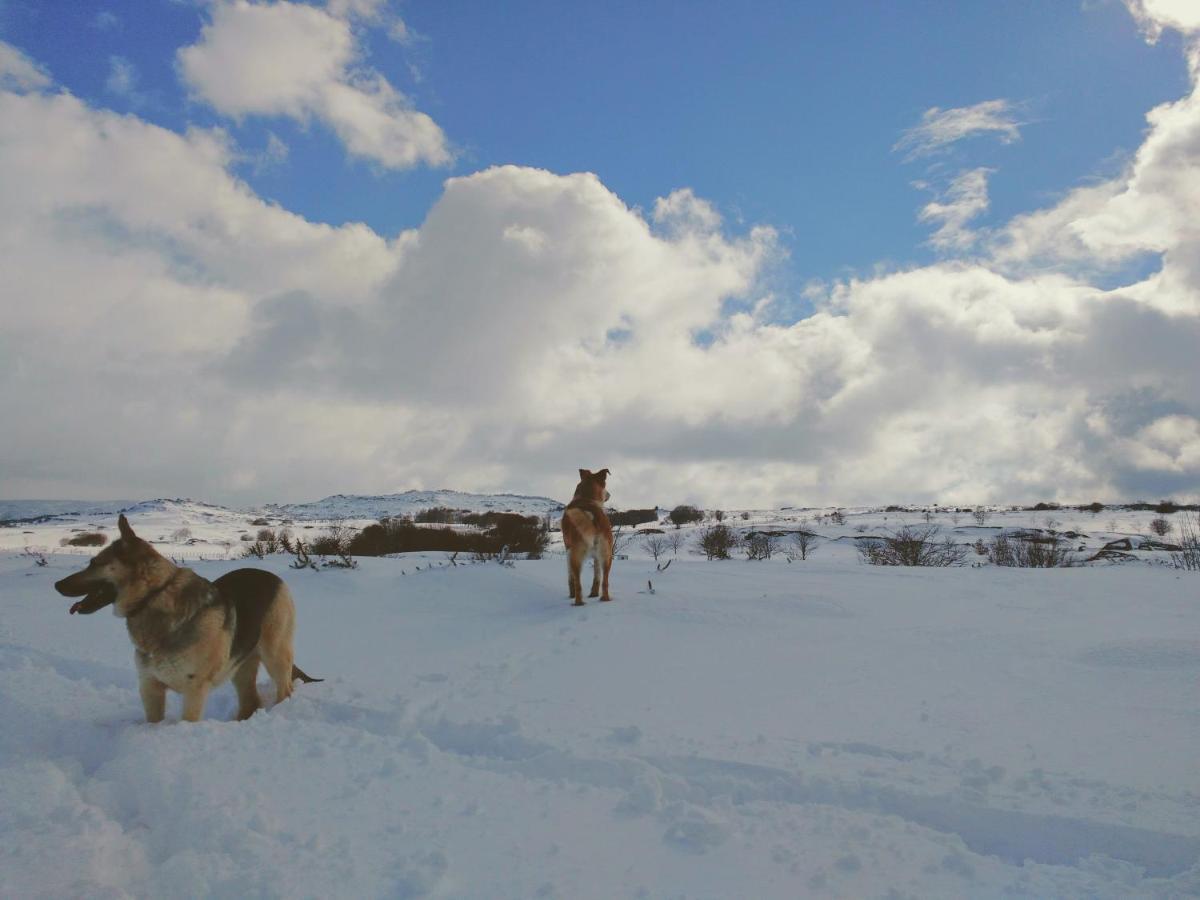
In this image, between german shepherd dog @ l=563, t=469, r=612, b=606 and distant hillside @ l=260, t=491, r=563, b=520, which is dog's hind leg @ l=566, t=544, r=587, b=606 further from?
distant hillside @ l=260, t=491, r=563, b=520

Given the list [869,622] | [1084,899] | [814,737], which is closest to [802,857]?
[1084,899]

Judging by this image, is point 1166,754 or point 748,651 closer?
point 1166,754

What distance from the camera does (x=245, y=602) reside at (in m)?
4.27

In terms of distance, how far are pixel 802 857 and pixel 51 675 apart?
533 centimetres

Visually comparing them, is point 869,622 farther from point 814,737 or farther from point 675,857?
point 675,857

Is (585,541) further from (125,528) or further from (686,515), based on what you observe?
(686,515)

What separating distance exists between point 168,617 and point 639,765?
109 inches

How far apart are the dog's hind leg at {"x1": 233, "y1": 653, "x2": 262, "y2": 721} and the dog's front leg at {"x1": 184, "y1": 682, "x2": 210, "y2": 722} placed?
0.35 m

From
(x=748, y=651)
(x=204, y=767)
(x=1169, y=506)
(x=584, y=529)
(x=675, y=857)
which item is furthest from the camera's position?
(x=1169, y=506)

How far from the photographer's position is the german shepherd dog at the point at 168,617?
3.79 metres

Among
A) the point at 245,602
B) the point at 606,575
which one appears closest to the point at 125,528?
the point at 245,602

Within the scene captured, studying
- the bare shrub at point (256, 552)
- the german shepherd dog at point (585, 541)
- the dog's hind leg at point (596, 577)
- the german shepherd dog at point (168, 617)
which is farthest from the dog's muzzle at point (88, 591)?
the bare shrub at point (256, 552)

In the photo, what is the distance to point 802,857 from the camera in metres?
2.52

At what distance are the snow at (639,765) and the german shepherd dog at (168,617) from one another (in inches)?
12.4
